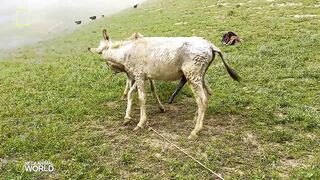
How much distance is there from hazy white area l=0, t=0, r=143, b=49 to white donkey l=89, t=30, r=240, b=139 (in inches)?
863

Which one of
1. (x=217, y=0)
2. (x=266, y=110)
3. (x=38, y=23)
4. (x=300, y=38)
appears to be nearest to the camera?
(x=266, y=110)

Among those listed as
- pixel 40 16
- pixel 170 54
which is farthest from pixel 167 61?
pixel 40 16

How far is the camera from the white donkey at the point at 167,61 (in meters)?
11.2

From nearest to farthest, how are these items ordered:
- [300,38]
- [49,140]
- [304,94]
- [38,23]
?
[49,140] < [304,94] < [300,38] < [38,23]

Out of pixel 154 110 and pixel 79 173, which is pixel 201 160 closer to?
pixel 79 173

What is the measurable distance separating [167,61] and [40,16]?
112 feet

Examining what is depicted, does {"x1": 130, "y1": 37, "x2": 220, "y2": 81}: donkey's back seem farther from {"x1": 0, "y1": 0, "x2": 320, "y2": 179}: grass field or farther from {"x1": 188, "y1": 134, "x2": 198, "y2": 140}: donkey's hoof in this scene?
{"x1": 188, "y1": 134, "x2": 198, "y2": 140}: donkey's hoof

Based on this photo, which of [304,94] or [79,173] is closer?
[79,173]

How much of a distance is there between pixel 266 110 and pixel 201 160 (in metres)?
4.09

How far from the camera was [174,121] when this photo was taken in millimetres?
12391

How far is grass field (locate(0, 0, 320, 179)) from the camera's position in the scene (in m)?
9.69

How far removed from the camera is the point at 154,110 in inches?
528

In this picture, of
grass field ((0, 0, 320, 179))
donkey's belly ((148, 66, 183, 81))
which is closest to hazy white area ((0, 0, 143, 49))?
grass field ((0, 0, 320, 179))

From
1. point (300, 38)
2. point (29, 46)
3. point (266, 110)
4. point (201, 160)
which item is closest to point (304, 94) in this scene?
point (266, 110)
